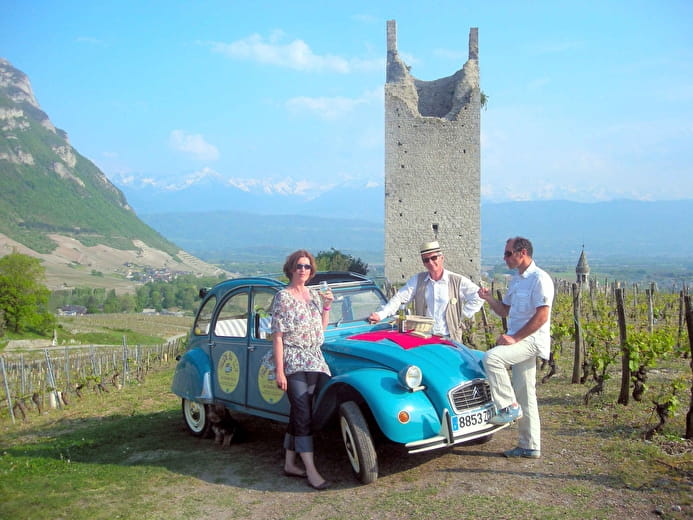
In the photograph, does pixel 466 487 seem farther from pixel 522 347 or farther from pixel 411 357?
pixel 522 347

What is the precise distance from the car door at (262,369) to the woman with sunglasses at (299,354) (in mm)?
549

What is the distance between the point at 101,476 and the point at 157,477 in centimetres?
62

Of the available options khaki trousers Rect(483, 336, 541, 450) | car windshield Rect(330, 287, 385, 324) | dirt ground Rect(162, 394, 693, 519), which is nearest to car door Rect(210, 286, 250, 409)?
dirt ground Rect(162, 394, 693, 519)

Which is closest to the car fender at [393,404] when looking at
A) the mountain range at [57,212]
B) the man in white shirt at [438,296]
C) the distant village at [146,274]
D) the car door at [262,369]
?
the car door at [262,369]

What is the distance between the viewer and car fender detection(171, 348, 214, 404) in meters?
6.96

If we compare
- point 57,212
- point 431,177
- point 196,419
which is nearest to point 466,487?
point 196,419

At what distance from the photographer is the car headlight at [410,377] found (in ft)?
16.5

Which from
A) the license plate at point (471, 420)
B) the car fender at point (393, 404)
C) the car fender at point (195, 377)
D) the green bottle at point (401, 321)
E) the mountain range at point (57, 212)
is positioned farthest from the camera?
the mountain range at point (57, 212)

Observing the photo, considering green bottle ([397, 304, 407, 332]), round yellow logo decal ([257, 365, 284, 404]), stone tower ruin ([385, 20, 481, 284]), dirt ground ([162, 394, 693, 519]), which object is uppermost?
stone tower ruin ([385, 20, 481, 284])

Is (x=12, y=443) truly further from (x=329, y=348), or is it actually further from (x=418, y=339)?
(x=418, y=339)

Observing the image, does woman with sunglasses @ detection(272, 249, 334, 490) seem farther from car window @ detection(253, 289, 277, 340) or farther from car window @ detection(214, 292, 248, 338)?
car window @ detection(214, 292, 248, 338)

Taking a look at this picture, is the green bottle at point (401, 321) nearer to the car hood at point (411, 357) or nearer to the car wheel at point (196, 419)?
the car hood at point (411, 357)

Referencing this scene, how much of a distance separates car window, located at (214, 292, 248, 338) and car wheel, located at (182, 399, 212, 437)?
2.95 ft

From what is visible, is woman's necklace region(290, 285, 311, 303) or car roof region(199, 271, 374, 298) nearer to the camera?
woman's necklace region(290, 285, 311, 303)
